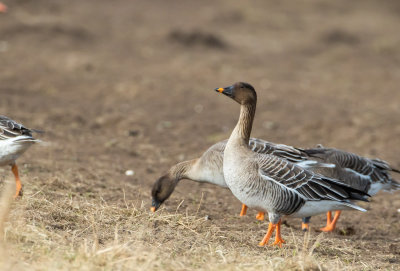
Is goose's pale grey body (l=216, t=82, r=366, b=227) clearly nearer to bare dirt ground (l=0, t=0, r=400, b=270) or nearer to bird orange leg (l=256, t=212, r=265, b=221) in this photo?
bare dirt ground (l=0, t=0, r=400, b=270)

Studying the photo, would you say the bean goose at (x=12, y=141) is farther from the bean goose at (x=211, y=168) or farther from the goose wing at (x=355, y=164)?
the goose wing at (x=355, y=164)

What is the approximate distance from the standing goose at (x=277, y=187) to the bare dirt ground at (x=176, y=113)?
1.11 feet

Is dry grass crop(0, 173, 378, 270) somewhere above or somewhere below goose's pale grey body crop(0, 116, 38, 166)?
below

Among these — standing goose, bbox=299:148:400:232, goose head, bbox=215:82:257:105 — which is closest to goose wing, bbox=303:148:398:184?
standing goose, bbox=299:148:400:232

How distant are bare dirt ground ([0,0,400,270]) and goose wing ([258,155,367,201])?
1.65ft

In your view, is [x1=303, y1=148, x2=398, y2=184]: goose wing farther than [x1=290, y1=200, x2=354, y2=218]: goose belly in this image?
Yes

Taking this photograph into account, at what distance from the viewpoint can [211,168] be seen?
7898 mm

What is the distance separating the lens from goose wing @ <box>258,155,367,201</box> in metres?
6.55

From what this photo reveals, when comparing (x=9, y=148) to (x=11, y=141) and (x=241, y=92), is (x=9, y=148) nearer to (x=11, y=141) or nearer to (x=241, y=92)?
(x=11, y=141)

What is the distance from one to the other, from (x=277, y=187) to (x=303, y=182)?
0.99 feet

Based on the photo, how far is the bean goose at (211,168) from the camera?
7516mm

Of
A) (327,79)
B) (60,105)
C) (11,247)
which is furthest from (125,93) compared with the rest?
(11,247)

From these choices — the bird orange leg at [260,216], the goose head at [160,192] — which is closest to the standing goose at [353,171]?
the bird orange leg at [260,216]

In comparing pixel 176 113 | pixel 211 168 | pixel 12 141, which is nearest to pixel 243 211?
pixel 211 168
